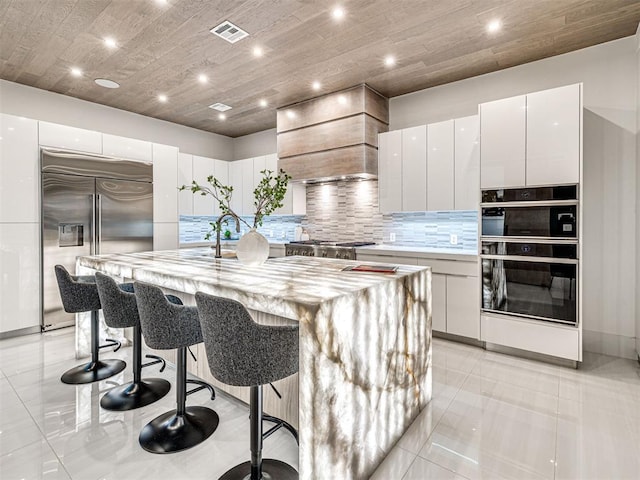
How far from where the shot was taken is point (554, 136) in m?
2.99

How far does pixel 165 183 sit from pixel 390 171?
10.5ft

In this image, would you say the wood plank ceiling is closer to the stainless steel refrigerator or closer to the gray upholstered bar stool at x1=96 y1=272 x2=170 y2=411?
the stainless steel refrigerator

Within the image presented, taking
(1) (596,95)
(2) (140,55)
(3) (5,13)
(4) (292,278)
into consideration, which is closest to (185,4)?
(2) (140,55)

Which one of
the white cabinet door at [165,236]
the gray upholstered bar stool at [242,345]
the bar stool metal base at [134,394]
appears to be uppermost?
the white cabinet door at [165,236]

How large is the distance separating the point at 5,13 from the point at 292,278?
3.25 m

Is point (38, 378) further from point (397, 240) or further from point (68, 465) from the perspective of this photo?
point (397, 240)

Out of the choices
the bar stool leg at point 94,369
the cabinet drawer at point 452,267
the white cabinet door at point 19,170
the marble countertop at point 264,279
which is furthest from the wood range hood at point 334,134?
the bar stool leg at point 94,369

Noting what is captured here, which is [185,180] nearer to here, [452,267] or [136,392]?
[136,392]

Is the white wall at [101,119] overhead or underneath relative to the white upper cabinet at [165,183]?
overhead

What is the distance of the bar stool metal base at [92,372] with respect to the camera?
2.71 meters

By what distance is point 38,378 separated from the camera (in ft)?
9.05

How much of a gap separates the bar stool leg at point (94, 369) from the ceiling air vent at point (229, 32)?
258cm

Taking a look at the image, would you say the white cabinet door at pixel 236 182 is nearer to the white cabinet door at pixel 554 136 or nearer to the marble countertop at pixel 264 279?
the marble countertop at pixel 264 279

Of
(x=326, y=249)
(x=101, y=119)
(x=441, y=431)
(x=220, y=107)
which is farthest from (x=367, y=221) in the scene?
(x=101, y=119)
